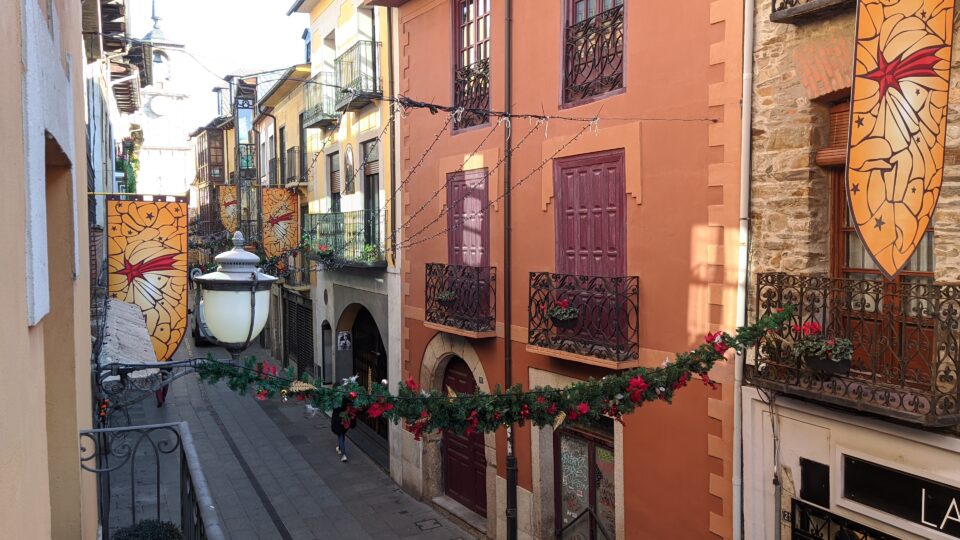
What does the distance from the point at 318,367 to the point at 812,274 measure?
1813 cm

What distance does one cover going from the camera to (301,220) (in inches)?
1024

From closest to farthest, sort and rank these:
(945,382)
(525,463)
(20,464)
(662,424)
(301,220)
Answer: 1. (20,464)
2. (945,382)
3. (662,424)
4. (525,463)
5. (301,220)

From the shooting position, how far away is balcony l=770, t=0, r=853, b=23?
272 inches

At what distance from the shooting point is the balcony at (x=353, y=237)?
16812mm

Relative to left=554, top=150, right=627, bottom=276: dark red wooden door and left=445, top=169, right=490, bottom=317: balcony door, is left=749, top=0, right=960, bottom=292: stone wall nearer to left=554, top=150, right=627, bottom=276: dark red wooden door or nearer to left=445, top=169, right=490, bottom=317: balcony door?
left=554, top=150, right=627, bottom=276: dark red wooden door

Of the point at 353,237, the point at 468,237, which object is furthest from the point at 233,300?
the point at 353,237

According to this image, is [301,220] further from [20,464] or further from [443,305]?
[20,464]

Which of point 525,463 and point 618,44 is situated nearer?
point 618,44

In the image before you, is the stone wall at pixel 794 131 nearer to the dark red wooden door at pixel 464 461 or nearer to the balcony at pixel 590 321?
the balcony at pixel 590 321

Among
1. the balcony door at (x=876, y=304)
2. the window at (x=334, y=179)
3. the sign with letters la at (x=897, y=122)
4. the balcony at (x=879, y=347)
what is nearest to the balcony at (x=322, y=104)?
the window at (x=334, y=179)

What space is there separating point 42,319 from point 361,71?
1455 centimetres

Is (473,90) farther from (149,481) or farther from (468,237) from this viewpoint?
(149,481)

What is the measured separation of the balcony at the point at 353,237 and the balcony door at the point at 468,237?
3134mm

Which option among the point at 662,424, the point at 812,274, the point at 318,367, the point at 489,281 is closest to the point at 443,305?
the point at 489,281
